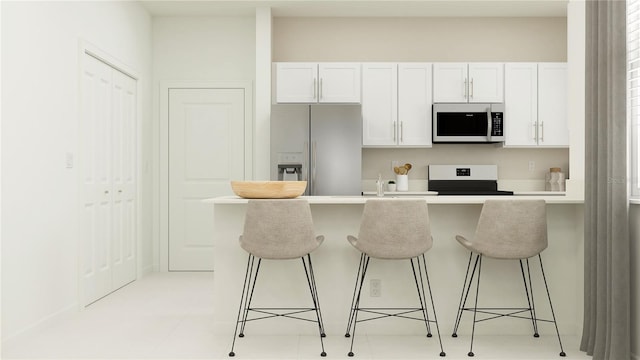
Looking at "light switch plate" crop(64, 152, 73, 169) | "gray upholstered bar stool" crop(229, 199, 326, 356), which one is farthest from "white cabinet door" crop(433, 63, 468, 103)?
"light switch plate" crop(64, 152, 73, 169)

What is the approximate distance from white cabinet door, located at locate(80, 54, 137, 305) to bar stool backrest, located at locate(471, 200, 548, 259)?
310 centimetres

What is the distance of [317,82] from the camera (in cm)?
543

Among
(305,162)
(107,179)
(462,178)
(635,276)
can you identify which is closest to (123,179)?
(107,179)

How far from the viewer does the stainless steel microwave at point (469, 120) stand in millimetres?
5406

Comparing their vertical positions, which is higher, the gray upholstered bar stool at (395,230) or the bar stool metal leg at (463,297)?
the gray upholstered bar stool at (395,230)

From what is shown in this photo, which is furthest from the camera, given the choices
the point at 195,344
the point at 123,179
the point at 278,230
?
the point at 123,179

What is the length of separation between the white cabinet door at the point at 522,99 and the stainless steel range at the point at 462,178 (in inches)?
17.7

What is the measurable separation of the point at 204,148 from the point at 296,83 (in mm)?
1282

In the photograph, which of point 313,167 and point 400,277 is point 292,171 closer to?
point 313,167

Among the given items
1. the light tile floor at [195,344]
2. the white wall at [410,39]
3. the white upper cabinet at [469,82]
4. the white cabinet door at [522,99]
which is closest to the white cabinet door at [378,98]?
the white wall at [410,39]

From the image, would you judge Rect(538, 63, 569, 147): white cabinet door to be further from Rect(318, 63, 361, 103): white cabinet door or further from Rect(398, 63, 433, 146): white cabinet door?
Rect(318, 63, 361, 103): white cabinet door

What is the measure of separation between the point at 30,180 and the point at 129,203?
1802 millimetres

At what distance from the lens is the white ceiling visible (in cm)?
530

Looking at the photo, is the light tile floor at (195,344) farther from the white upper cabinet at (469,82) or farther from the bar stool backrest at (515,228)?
→ the white upper cabinet at (469,82)
